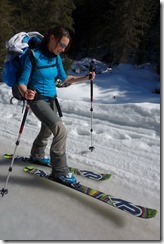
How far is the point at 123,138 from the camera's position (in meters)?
5.95

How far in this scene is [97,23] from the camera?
114 feet

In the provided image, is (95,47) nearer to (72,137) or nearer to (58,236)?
(72,137)

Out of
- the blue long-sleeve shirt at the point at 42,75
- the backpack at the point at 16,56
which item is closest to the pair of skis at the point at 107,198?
the blue long-sleeve shirt at the point at 42,75

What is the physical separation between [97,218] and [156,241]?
766 mm

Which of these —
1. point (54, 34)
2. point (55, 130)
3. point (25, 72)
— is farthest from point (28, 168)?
point (54, 34)

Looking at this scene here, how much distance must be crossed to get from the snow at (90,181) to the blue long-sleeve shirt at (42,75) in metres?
1.49

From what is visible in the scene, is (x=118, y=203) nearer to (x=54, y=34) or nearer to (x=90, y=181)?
(x=90, y=181)

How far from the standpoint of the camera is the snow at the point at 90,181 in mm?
3410

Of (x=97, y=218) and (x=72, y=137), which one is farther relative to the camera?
(x=72, y=137)

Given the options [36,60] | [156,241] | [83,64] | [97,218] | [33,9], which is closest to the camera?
[156,241]

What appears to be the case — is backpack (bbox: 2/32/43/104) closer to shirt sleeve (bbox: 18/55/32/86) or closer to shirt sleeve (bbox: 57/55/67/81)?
shirt sleeve (bbox: 18/55/32/86)

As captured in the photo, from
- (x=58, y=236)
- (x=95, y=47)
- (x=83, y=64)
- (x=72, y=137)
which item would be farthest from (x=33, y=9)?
(x=58, y=236)

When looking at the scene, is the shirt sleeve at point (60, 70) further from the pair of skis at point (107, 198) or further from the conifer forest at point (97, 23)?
the conifer forest at point (97, 23)

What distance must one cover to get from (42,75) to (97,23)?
3285 centimetres
